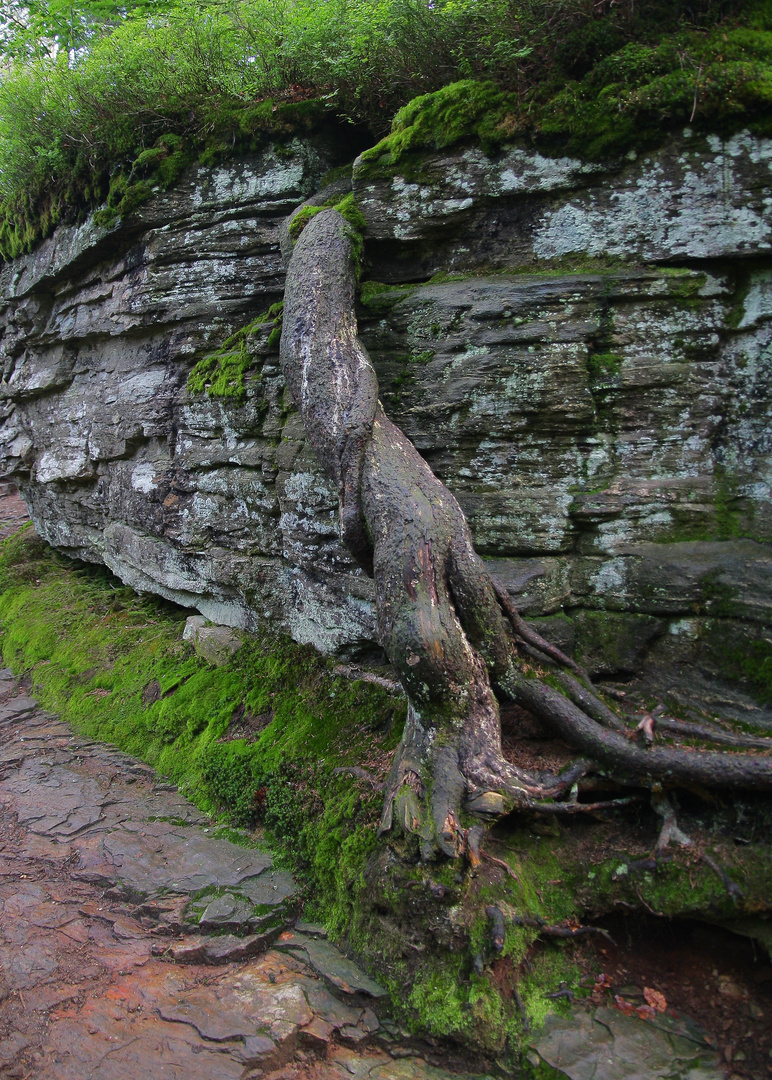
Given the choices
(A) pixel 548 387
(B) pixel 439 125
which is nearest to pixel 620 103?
(B) pixel 439 125

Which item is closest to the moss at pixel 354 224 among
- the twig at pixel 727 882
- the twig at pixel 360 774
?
the twig at pixel 360 774

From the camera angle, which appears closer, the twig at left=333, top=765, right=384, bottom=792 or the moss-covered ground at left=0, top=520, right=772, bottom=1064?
the moss-covered ground at left=0, top=520, right=772, bottom=1064

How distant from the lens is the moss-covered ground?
327 centimetres

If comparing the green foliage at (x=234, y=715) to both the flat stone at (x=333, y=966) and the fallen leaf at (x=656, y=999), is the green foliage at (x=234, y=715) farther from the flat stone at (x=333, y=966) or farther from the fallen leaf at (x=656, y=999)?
the fallen leaf at (x=656, y=999)

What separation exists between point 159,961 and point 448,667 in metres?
2.23

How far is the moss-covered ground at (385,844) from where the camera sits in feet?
10.7

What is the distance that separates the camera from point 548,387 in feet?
14.4

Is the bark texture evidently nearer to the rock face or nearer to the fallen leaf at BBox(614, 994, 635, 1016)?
the rock face

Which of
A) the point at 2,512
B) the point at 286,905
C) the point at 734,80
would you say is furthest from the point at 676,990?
the point at 2,512

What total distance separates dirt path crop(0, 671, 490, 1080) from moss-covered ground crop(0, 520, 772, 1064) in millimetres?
201

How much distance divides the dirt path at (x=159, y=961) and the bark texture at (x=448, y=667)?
945 millimetres

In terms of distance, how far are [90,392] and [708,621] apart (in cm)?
685

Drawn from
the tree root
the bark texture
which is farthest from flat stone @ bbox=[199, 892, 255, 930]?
the tree root

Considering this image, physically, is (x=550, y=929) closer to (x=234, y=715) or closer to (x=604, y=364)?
(x=234, y=715)
